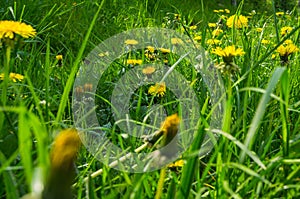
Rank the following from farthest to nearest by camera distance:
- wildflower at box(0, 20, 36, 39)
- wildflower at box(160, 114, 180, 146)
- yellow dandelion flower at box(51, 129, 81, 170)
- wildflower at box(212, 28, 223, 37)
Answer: wildflower at box(212, 28, 223, 37)
wildflower at box(0, 20, 36, 39)
wildflower at box(160, 114, 180, 146)
yellow dandelion flower at box(51, 129, 81, 170)

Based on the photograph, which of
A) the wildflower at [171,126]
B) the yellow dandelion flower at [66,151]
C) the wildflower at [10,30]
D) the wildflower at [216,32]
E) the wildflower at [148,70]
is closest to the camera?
the yellow dandelion flower at [66,151]

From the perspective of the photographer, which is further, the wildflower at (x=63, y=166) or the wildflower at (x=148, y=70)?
the wildflower at (x=148, y=70)

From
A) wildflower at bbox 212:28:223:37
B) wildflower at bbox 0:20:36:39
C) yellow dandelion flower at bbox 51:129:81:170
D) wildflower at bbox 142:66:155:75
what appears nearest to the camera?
yellow dandelion flower at bbox 51:129:81:170

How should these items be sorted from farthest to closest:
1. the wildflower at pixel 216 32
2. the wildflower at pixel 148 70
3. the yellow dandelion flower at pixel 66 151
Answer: the wildflower at pixel 216 32
the wildflower at pixel 148 70
the yellow dandelion flower at pixel 66 151

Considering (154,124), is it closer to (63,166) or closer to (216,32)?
(63,166)

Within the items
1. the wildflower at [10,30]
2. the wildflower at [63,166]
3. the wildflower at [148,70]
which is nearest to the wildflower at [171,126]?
the wildflower at [63,166]

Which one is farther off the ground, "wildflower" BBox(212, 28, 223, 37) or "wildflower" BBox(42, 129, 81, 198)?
"wildflower" BBox(42, 129, 81, 198)

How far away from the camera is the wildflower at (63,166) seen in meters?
0.43

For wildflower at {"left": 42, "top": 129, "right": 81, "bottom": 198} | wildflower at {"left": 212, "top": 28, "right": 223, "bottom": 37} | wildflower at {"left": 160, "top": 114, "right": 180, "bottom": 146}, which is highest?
wildflower at {"left": 42, "top": 129, "right": 81, "bottom": 198}

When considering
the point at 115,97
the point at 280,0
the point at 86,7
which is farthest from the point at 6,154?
the point at 280,0

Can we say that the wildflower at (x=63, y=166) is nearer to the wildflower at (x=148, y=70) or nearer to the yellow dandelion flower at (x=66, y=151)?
the yellow dandelion flower at (x=66, y=151)

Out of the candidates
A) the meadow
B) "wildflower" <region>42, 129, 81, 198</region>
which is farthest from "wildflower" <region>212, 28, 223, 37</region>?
"wildflower" <region>42, 129, 81, 198</region>

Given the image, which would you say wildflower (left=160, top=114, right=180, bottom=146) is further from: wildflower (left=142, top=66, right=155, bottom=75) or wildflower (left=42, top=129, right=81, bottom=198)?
wildflower (left=142, top=66, right=155, bottom=75)

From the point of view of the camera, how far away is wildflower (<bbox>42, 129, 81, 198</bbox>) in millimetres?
431
